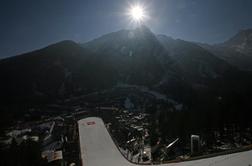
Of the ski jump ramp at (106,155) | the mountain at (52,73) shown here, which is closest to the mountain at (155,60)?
the mountain at (52,73)

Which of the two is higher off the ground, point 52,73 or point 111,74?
point 52,73

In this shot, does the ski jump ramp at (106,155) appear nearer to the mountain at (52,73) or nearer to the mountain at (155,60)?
the mountain at (52,73)

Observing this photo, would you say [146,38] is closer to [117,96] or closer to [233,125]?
[117,96]

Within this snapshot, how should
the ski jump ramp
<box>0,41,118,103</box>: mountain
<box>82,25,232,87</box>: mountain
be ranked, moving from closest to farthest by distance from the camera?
the ski jump ramp, <box>0,41,118,103</box>: mountain, <box>82,25,232,87</box>: mountain

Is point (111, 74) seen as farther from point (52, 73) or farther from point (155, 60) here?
point (52, 73)

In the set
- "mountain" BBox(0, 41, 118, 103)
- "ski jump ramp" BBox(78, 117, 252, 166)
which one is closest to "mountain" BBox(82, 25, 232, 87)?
"mountain" BBox(0, 41, 118, 103)

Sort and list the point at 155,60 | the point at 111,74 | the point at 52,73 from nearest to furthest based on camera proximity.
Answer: the point at 52,73 < the point at 111,74 < the point at 155,60

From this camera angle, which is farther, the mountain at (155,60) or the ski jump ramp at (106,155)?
the mountain at (155,60)

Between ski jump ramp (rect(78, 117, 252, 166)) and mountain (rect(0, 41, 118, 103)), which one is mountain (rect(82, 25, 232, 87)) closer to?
mountain (rect(0, 41, 118, 103))

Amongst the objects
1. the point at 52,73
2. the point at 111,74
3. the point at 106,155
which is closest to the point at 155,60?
the point at 111,74
